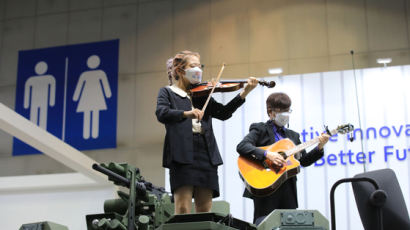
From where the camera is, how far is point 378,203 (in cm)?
255

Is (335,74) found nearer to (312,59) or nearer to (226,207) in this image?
(312,59)

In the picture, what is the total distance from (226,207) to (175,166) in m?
1.15

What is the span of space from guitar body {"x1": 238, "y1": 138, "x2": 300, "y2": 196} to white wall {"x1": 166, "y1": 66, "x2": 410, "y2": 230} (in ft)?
6.65

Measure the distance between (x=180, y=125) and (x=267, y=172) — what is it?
1.01m

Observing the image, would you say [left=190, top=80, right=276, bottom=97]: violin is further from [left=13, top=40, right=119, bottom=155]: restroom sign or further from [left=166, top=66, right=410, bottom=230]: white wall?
[left=13, top=40, right=119, bottom=155]: restroom sign

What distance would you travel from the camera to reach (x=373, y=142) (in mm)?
6773

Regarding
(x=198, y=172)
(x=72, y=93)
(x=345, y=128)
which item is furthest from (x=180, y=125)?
(x=72, y=93)

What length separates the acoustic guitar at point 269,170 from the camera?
4449mm

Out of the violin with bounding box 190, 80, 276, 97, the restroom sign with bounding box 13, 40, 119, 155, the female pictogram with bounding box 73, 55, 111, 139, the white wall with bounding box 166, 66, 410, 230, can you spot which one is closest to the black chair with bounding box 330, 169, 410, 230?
the violin with bounding box 190, 80, 276, 97

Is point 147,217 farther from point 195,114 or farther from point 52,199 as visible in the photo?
point 52,199

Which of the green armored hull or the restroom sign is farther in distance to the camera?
the restroom sign

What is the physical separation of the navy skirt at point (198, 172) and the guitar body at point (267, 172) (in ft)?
2.03

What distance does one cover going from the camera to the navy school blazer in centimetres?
380

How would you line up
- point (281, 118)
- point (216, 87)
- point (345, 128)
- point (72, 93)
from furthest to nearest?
point (72, 93) → point (345, 128) → point (281, 118) → point (216, 87)
